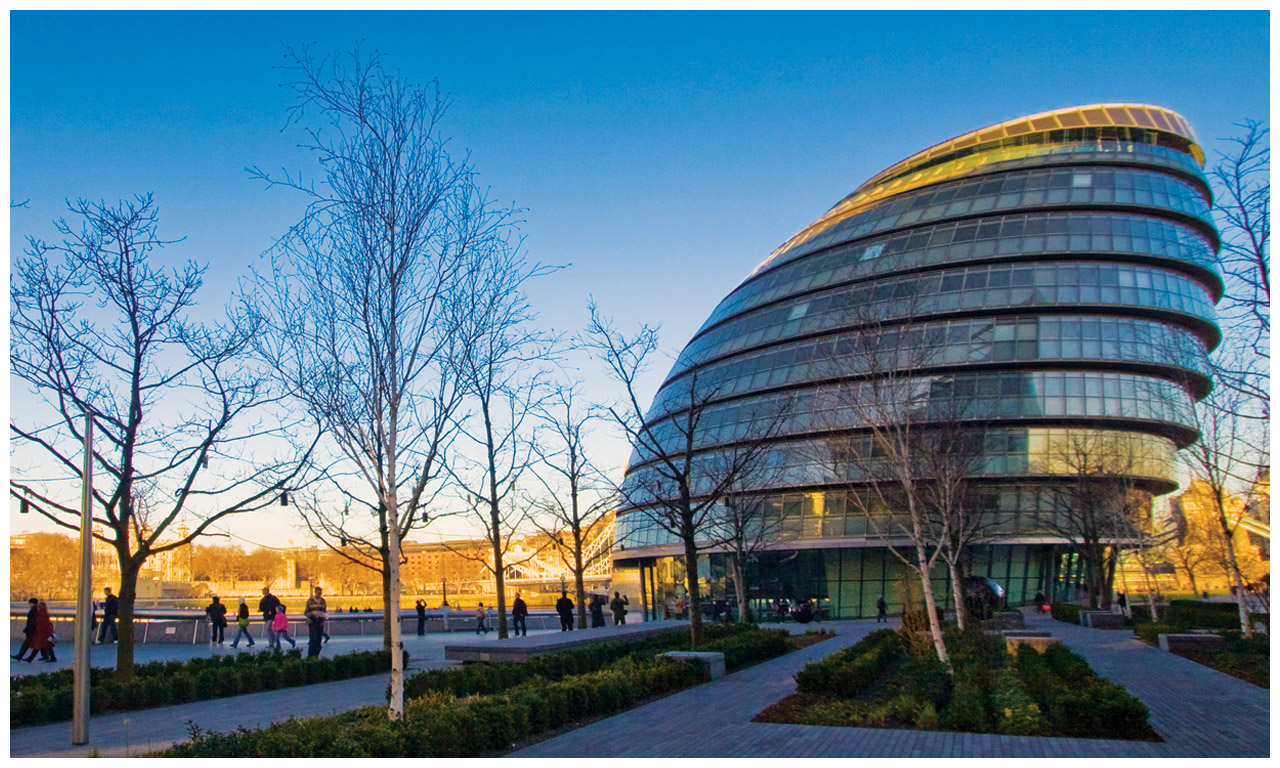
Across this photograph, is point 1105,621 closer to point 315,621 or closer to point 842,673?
point 842,673

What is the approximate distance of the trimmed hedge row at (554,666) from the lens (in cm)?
1597

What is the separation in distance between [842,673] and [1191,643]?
1408cm

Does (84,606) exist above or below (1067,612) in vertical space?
above

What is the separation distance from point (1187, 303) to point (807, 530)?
24962 millimetres

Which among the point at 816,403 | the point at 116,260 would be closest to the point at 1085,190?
the point at 816,403

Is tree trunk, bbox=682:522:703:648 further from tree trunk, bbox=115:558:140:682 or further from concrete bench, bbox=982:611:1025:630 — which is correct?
tree trunk, bbox=115:558:140:682

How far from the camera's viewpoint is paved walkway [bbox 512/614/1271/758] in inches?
434

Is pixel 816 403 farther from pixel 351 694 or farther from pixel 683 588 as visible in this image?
pixel 351 694

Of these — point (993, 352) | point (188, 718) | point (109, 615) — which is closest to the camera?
point (188, 718)

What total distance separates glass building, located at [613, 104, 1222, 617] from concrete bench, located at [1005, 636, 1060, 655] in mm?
19710

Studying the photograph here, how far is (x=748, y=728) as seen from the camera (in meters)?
12.8

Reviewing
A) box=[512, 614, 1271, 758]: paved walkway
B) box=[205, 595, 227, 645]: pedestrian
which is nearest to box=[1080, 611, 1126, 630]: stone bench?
box=[512, 614, 1271, 758]: paved walkway

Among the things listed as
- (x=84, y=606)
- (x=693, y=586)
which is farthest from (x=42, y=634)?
(x=693, y=586)

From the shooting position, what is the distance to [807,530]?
169 ft
